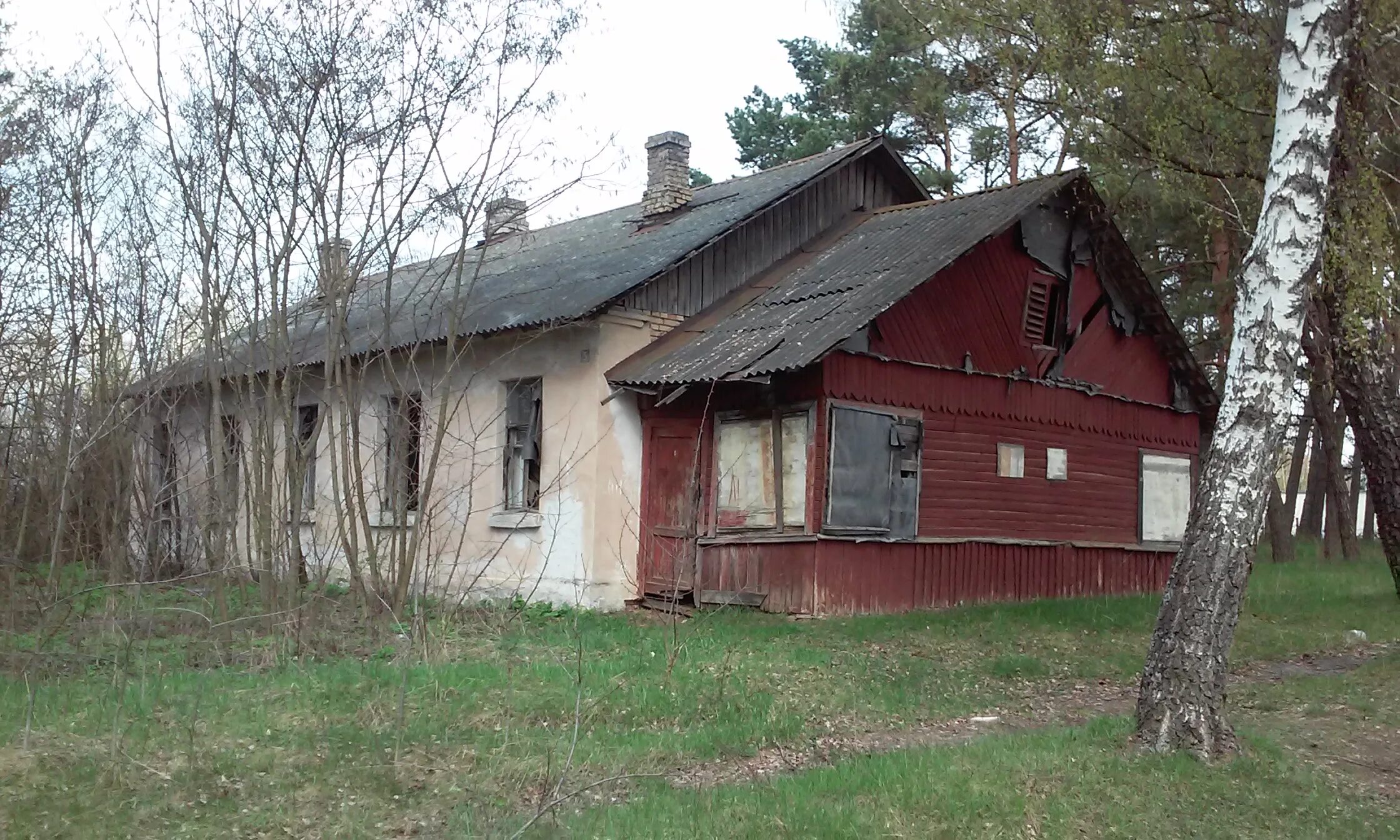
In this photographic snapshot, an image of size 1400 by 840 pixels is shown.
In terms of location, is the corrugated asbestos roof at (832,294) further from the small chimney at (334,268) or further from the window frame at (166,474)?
the window frame at (166,474)

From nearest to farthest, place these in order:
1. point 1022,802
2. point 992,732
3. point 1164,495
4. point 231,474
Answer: point 1022,802 → point 992,732 → point 231,474 → point 1164,495

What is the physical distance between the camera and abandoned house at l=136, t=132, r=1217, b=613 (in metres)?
13.1

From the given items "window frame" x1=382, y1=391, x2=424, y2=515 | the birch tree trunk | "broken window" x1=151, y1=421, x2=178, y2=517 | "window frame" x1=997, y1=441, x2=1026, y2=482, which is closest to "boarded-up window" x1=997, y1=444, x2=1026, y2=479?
"window frame" x1=997, y1=441, x2=1026, y2=482

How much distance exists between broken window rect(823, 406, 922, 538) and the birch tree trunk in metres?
5.89

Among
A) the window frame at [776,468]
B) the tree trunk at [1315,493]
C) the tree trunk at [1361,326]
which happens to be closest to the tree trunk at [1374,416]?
the tree trunk at [1361,326]

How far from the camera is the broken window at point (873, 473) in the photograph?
1313 cm

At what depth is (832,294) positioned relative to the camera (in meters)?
14.3

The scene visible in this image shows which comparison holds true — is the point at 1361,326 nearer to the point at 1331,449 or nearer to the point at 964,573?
the point at 964,573

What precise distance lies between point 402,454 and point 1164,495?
11317 millimetres

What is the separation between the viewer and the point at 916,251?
14617 millimetres

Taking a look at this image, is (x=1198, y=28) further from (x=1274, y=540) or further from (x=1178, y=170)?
(x=1274, y=540)

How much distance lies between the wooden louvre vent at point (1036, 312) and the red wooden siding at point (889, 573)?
2784mm

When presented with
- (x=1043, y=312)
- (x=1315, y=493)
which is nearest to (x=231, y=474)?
(x=1043, y=312)

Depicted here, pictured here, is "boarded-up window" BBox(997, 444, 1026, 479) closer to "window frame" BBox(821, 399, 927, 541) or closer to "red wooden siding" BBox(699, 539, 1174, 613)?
"red wooden siding" BBox(699, 539, 1174, 613)
